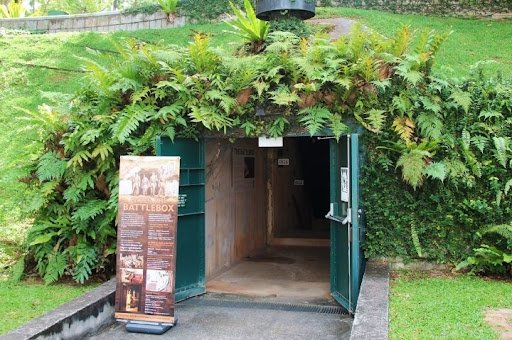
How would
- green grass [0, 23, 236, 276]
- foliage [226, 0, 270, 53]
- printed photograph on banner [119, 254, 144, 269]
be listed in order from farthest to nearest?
green grass [0, 23, 236, 276], foliage [226, 0, 270, 53], printed photograph on banner [119, 254, 144, 269]

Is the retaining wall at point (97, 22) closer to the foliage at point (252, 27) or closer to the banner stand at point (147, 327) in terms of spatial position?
the foliage at point (252, 27)

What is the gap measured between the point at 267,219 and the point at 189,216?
4.97 meters

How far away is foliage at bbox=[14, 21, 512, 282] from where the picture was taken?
6.89m

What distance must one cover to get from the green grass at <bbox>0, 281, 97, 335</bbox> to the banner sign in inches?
40.5

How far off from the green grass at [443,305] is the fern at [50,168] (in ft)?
16.3

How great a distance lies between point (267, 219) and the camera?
40.0 ft

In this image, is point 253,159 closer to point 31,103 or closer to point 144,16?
point 31,103

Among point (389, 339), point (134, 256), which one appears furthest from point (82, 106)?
point (389, 339)

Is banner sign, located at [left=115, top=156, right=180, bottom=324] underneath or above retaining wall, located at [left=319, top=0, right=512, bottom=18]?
underneath

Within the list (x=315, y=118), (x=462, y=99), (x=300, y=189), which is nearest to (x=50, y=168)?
(x=315, y=118)

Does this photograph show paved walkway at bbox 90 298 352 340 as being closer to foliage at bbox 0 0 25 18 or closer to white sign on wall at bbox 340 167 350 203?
white sign on wall at bbox 340 167 350 203

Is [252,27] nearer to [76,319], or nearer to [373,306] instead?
[373,306]

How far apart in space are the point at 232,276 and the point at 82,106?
3.74m

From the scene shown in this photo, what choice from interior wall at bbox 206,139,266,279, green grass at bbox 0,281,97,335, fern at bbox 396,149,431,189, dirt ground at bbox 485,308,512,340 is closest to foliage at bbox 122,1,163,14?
interior wall at bbox 206,139,266,279
